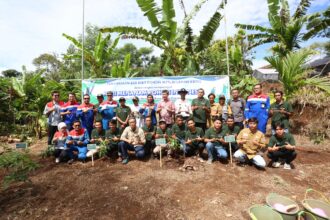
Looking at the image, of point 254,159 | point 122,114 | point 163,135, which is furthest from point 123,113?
point 254,159

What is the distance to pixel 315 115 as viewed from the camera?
25.1ft

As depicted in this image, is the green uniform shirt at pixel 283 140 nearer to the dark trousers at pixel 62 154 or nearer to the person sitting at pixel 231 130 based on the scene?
the person sitting at pixel 231 130

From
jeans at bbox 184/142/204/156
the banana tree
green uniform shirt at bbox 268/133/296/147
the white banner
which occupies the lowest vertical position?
jeans at bbox 184/142/204/156

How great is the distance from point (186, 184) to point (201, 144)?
4.52ft

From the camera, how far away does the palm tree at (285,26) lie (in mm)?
7926

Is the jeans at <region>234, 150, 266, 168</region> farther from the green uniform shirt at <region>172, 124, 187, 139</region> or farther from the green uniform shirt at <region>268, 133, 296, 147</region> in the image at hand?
the green uniform shirt at <region>172, 124, 187, 139</region>

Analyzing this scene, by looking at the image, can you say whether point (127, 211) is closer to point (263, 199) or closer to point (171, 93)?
point (263, 199)

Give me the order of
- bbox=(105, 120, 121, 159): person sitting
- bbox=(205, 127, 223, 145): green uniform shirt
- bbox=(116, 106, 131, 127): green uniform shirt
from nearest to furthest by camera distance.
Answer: bbox=(205, 127, 223, 145): green uniform shirt
bbox=(105, 120, 121, 159): person sitting
bbox=(116, 106, 131, 127): green uniform shirt

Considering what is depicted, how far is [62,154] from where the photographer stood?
5.55m

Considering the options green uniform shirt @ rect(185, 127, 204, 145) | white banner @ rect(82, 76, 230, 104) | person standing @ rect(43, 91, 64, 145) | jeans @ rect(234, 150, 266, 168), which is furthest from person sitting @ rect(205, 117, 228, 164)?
person standing @ rect(43, 91, 64, 145)

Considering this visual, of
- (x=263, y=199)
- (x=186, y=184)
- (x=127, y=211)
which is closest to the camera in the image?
(x=127, y=211)

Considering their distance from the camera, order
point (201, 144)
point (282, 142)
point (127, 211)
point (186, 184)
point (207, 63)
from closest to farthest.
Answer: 1. point (127, 211)
2. point (186, 184)
3. point (282, 142)
4. point (201, 144)
5. point (207, 63)

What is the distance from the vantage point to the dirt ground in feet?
11.2

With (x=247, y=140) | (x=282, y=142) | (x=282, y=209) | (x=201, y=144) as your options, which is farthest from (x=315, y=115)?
(x=282, y=209)
